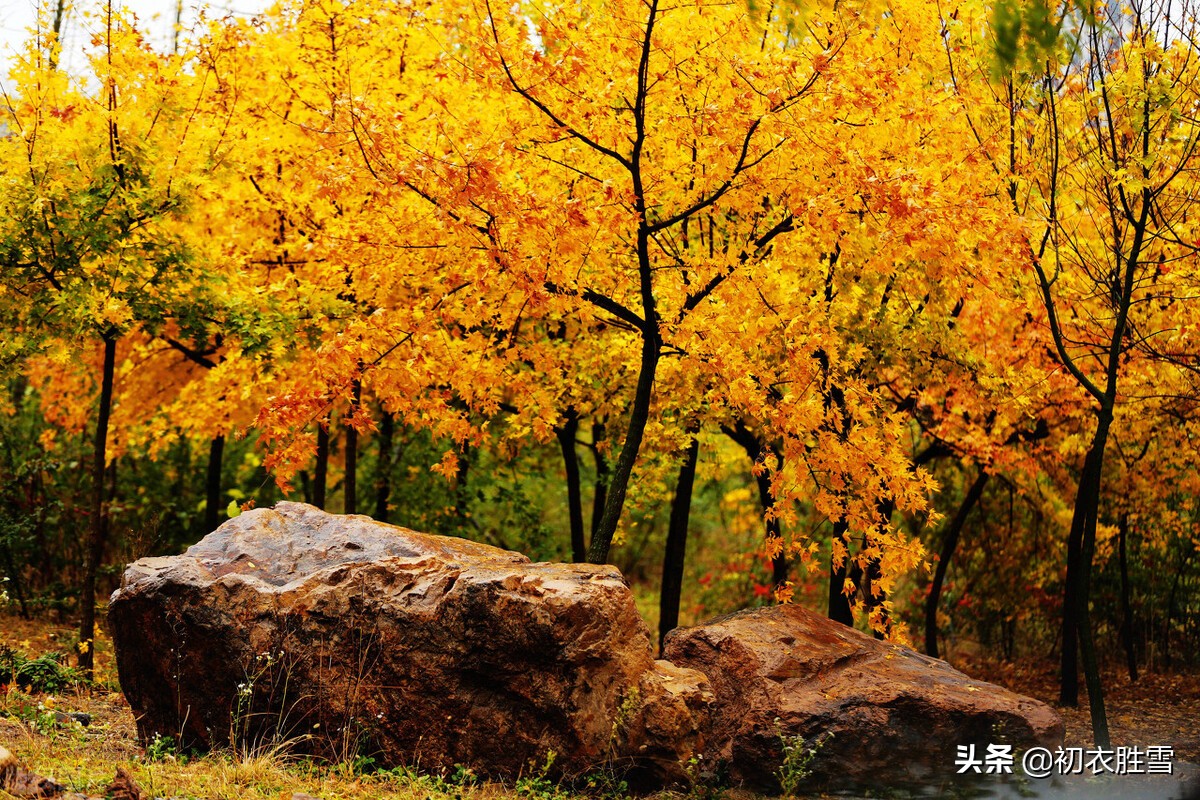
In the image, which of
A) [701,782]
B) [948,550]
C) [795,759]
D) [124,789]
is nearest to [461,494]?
[948,550]

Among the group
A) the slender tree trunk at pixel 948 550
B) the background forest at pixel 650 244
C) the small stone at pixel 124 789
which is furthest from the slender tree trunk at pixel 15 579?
the slender tree trunk at pixel 948 550

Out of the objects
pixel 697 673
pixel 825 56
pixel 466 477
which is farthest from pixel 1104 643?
pixel 825 56

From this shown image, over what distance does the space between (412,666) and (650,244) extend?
188 inches

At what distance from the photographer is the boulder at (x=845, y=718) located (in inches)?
307

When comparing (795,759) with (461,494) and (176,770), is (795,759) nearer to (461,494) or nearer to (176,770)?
(176,770)

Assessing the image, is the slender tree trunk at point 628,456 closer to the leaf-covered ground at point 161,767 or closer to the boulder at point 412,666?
the boulder at point 412,666

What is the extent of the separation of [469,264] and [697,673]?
3.55 m

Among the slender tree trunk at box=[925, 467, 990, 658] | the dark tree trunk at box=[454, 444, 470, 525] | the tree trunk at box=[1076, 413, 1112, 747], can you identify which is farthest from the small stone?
the slender tree trunk at box=[925, 467, 990, 658]

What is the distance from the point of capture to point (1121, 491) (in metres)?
13.5

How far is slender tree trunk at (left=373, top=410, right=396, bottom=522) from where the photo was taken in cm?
1488

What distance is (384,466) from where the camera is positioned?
48.7ft

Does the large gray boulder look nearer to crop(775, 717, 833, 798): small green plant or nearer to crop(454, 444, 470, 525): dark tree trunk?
crop(775, 717, 833, 798): small green plant

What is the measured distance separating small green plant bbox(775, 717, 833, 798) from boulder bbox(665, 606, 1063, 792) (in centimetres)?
2

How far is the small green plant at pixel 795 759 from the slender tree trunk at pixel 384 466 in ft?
27.3
